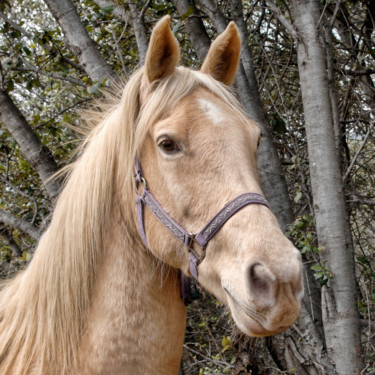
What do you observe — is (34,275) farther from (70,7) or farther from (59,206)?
(70,7)

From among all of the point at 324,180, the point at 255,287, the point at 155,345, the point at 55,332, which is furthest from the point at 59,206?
the point at 324,180

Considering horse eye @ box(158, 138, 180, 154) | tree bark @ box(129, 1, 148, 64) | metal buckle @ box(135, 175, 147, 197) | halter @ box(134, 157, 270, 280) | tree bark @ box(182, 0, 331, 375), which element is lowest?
tree bark @ box(182, 0, 331, 375)

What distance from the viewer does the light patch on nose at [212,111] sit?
1.91 metres

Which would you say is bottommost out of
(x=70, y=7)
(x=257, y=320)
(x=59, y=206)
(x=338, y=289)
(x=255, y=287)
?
(x=338, y=289)

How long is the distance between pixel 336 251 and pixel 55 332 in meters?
1.73

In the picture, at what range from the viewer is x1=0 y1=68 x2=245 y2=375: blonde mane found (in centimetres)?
200

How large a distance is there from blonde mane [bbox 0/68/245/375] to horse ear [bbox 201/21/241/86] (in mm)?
197

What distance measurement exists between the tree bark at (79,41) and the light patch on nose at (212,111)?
1.67 metres

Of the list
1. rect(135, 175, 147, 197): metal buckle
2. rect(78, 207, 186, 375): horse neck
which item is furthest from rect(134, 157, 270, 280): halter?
rect(78, 207, 186, 375): horse neck

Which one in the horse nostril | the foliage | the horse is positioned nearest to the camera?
the horse nostril

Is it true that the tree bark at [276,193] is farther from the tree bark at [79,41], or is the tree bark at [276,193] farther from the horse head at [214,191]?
the horse head at [214,191]

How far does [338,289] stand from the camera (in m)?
2.75

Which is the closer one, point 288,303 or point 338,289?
point 288,303

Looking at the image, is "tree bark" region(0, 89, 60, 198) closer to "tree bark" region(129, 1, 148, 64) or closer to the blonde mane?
"tree bark" region(129, 1, 148, 64)
